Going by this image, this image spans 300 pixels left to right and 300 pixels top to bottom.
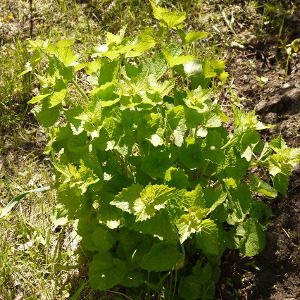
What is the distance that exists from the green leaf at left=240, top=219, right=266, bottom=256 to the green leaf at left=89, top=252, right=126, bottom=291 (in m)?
0.55

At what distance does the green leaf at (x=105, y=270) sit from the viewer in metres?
1.84

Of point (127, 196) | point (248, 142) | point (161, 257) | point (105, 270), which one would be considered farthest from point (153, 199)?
point (105, 270)

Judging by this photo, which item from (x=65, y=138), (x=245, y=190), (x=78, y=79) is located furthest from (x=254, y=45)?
(x=65, y=138)

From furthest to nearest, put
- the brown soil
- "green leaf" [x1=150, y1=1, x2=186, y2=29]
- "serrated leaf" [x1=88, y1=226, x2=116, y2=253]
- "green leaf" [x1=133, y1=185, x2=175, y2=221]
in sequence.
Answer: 1. the brown soil
2. "serrated leaf" [x1=88, y1=226, x2=116, y2=253]
3. "green leaf" [x1=150, y1=1, x2=186, y2=29]
4. "green leaf" [x1=133, y1=185, x2=175, y2=221]

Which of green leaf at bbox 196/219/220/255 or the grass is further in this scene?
the grass

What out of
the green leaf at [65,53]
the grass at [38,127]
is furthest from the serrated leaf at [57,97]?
the grass at [38,127]

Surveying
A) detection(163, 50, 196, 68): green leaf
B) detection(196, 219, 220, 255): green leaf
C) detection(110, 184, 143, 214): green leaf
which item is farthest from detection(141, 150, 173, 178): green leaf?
detection(163, 50, 196, 68): green leaf

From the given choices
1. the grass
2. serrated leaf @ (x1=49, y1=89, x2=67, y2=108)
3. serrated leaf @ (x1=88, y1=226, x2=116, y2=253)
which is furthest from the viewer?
the grass

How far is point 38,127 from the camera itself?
280 centimetres

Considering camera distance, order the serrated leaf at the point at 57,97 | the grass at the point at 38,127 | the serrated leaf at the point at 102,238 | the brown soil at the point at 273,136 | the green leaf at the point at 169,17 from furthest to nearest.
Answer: the grass at the point at 38,127 → the brown soil at the point at 273,136 → the serrated leaf at the point at 102,238 → the green leaf at the point at 169,17 → the serrated leaf at the point at 57,97

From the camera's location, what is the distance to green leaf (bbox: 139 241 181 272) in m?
1.69

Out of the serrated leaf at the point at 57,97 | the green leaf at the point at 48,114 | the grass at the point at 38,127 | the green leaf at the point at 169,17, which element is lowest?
the grass at the point at 38,127

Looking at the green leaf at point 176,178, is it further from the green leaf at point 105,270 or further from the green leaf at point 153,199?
the green leaf at point 105,270

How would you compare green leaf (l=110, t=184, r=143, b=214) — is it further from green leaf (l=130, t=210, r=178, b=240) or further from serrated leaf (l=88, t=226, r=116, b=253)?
serrated leaf (l=88, t=226, r=116, b=253)
